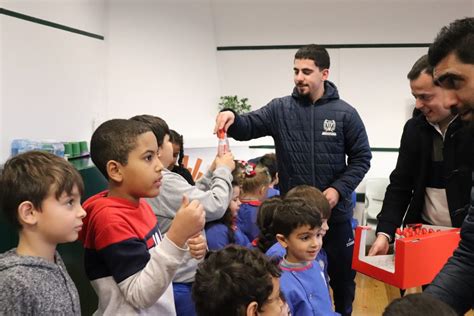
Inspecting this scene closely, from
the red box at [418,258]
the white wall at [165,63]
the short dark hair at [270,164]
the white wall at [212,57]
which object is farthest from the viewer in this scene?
the white wall at [165,63]

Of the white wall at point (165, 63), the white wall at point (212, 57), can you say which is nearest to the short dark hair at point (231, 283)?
the white wall at point (212, 57)

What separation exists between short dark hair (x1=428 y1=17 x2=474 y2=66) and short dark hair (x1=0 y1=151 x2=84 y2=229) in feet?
3.53

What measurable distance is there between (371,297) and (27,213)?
3.28 m

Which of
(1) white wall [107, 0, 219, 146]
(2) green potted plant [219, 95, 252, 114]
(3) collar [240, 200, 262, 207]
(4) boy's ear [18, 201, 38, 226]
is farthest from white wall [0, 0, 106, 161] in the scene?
(4) boy's ear [18, 201, 38, 226]

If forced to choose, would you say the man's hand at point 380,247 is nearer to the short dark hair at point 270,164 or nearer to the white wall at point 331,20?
the short dark hair at point 270,164

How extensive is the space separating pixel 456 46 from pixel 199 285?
94 centimetres

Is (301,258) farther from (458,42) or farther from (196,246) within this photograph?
(458,42)

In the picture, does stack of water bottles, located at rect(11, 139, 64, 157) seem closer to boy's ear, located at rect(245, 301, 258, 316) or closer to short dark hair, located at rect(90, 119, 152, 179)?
short dark hair, located at rect(90, 119, 152, 179)

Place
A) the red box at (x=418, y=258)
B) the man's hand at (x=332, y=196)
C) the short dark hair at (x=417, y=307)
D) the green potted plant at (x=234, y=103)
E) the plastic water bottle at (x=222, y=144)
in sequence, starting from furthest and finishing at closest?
the green potted plant at (x=234, y=103) < the man's hand at (x=332, y=196) < the plastic water bottle at (x=222, y=144) < the red box at (x=418, y=258) < the short dark hair at (x=417, y=307)

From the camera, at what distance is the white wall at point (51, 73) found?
2938mm

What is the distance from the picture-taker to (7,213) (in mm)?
1377

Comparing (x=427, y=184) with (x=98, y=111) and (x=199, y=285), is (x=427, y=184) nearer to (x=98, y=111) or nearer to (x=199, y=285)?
(x=199, y=285)

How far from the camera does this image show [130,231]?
4.90 feet

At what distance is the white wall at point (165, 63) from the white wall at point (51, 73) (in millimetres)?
173
